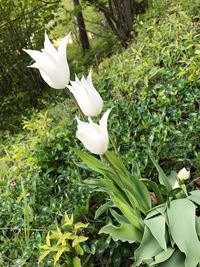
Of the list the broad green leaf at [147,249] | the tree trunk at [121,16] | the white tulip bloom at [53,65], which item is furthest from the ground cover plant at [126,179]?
the tree trunk at [121,16]

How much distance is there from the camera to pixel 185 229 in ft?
6.40

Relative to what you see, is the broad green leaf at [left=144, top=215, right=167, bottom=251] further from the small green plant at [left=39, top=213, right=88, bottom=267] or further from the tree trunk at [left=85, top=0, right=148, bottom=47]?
the tree trunk at [left=85, top=0, right=148, bottom=47]

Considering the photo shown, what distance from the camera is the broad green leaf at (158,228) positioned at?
1.93 metres

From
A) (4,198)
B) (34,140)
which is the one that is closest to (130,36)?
(34,140)

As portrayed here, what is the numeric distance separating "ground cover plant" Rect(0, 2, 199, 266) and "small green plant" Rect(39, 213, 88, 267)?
26mm

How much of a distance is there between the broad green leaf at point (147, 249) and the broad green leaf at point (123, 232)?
0.06 meters

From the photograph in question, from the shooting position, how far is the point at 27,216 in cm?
261

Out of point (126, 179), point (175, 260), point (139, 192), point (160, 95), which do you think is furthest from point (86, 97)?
point (160, 95)

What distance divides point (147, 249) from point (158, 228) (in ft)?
0.40

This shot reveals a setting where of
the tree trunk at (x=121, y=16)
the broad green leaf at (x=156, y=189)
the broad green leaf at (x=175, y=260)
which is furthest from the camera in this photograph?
the tree trunk at (x=121, y=16)

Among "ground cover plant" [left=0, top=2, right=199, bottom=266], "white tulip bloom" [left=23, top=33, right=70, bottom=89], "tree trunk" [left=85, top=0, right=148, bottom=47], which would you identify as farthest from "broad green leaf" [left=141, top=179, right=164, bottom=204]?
"tree trunk" [left=85, top=0, right=148, bottom=47]

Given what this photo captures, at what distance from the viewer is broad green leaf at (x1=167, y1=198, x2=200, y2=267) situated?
6.23ft

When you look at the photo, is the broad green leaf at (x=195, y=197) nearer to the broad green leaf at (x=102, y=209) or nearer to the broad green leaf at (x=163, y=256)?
the broad green leaf at (x=163, y=256)

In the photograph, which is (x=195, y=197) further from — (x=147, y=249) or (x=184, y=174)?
(x=147, y=249)
